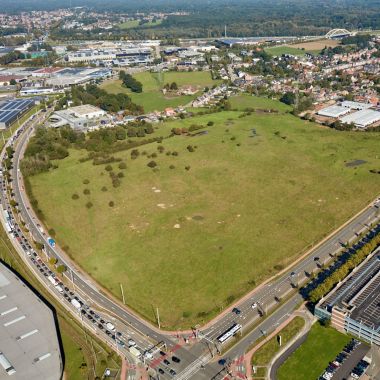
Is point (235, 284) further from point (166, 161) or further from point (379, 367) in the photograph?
point (166, 161)

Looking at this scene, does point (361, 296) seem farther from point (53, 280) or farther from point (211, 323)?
point (53, 280)

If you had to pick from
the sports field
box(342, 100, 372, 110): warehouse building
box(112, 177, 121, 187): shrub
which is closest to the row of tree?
the sports field

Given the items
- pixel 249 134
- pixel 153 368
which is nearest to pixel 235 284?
pixel 153 368

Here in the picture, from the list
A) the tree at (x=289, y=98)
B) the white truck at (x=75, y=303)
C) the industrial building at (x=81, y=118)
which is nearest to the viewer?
the white truck at (x=75, y=303)

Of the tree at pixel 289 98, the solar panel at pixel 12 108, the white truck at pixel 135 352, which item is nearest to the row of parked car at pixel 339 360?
the white truck at pixel 135 352

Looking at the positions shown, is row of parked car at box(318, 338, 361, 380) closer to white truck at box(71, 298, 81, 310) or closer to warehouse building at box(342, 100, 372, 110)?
white truck at box(71, 298, 81, 310)

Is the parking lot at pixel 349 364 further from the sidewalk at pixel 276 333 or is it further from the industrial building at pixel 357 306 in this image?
the sidewalk at pixel 276 333
